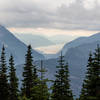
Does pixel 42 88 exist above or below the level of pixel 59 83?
below

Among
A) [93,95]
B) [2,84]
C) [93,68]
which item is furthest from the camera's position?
[2,84]

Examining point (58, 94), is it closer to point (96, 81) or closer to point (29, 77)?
point (96, 81)

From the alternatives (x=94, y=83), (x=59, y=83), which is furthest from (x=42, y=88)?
(x=94, y=83)

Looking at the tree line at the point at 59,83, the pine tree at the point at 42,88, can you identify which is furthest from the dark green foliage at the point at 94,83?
the pine tree at the point at 42,88

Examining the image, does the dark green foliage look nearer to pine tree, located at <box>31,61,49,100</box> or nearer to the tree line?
the tree line

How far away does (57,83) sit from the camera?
24516mm

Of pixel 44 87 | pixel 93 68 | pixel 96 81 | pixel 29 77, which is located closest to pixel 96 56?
pixel 93 68

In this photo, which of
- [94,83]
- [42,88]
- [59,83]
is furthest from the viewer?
[59,83]

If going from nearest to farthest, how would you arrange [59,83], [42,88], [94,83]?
[94,83], [42,88], [59,83]

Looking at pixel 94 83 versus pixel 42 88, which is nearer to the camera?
pixel 94 83

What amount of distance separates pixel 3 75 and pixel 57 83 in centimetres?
Answer: 1283

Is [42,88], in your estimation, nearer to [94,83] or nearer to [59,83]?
[59,83]

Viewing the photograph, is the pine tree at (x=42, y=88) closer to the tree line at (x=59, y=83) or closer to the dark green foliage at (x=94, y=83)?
the tree line at (x=59, y=83)

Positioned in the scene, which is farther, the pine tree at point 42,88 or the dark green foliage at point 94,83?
the pine tree at point 42,88
